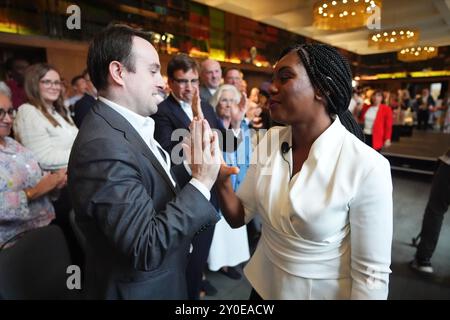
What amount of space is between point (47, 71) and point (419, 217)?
3365 millimetres

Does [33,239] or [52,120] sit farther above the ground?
[52,120]

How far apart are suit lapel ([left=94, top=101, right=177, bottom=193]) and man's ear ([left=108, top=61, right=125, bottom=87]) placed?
0.26 ft

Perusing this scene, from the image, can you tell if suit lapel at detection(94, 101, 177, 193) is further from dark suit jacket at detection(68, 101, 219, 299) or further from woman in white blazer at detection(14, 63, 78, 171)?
woman in white blazer at detection(14, 63, 78, 171)

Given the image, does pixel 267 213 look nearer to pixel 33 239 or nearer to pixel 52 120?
pixel 33 239

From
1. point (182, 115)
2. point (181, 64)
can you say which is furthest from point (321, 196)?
point (181, 64)

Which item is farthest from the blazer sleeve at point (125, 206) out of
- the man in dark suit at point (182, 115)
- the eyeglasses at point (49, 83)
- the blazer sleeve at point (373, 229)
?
the eyeglasses at point (49, 83)

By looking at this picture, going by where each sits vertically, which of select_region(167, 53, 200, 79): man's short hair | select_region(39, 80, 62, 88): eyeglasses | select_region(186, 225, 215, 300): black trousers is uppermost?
select_region(167, 53, 200, 79): man's short hair

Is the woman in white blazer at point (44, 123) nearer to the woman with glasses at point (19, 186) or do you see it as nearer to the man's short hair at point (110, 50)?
the woman with glasses at point (19, 186)

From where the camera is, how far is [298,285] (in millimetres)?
817

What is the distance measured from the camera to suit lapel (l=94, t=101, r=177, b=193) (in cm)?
77

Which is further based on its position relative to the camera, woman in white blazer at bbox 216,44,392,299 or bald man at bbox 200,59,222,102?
bald man at bbox 200,59,222,102

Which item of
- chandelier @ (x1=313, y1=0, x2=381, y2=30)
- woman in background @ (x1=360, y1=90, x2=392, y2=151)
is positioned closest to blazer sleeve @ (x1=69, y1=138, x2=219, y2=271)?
chandelier @ (x1=313, y1=0, x2=381, y2=30)

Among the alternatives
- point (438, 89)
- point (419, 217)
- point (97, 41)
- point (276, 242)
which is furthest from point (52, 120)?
point (419, 217)

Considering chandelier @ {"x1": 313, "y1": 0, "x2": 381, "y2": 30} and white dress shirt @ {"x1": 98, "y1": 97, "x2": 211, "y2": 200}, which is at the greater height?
chandelier @ {"x1": 313, "y1": 0, "x2": 381, "y2": 30}
